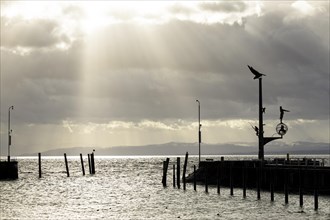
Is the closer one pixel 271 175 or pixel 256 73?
pixel 271 175

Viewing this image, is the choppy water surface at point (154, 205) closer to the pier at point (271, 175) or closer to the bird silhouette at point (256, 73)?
the pier at point (271, 175)

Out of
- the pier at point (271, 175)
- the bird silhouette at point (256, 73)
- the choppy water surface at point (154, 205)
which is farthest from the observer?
the bird silhouette at point (256, 73)

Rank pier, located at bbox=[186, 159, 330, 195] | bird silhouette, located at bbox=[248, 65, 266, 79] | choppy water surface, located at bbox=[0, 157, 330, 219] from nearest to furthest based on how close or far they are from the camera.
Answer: choppy water surface, located at bbox=[0, 157, 330, 219]
pier, located at bbox=[186, 159, 330, 195]
bird silhouette, located at bbox=[248, 65, 266, 79]

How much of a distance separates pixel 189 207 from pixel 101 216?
1008 cm

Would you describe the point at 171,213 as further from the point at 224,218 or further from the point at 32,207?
the point at 32,207

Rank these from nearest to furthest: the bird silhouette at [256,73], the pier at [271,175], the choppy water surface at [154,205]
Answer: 1. the choppy water surface at [154,205]
2. the pier at [271,175]
3. the bird silhouette at [256,73]

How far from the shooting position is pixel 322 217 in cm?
5103

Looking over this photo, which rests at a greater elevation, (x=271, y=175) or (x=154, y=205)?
(x=271, y=175)

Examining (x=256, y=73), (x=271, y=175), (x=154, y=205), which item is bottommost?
(x=154, y=205)

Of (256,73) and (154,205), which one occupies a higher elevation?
(256,73)

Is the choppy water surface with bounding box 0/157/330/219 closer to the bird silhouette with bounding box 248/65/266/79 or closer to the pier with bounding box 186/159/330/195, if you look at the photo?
the pier with bounding box 186/159/330/195

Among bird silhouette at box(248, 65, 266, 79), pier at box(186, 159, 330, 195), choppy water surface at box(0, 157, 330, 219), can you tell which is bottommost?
choppy water surface at box(0, 157, 330, 219)

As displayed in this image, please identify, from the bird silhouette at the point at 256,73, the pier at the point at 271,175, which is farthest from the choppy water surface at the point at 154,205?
the bird silhouette at the point at 256,73

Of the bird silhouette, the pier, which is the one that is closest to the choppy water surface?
the pier
